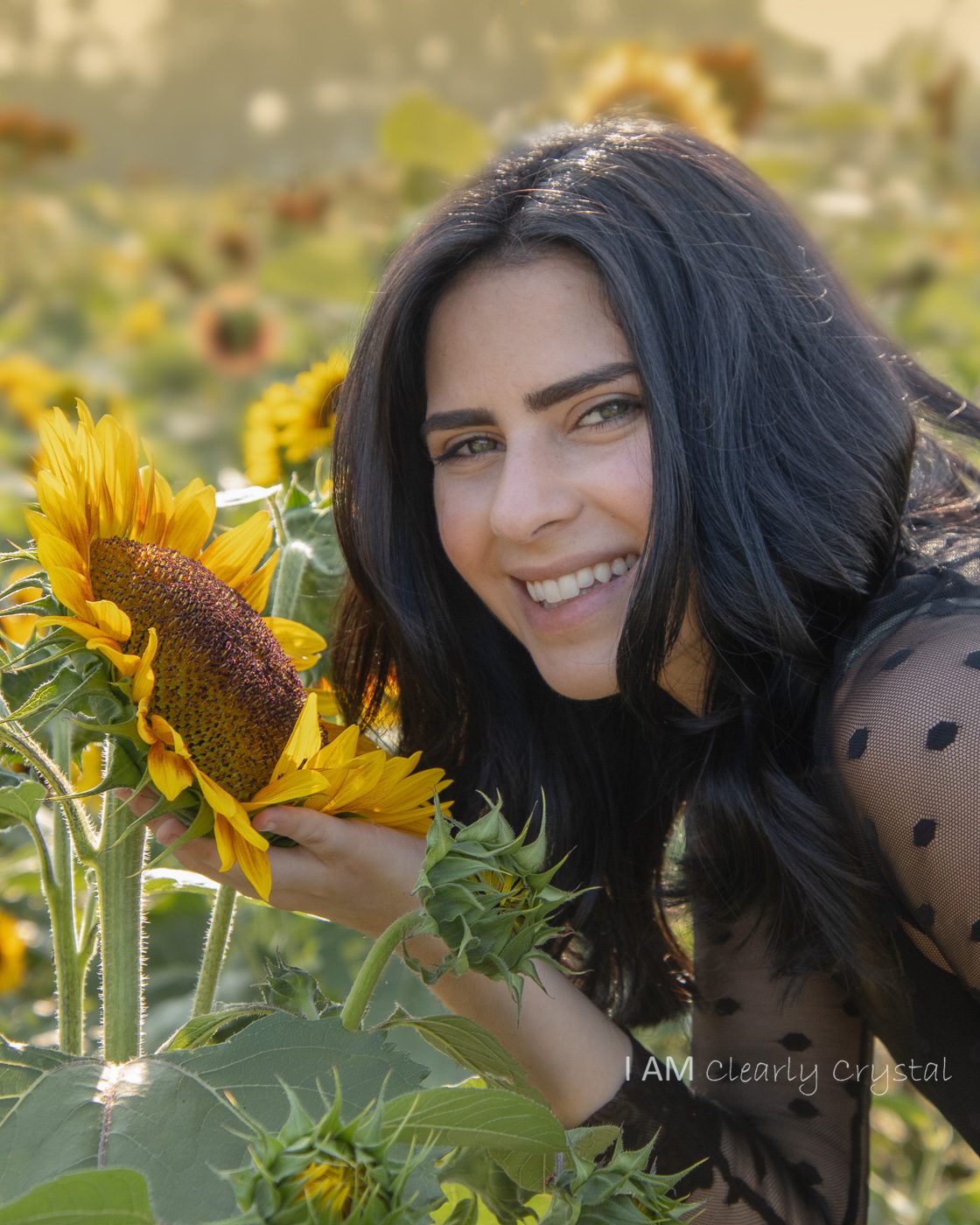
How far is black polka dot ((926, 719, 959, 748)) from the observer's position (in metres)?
0.92

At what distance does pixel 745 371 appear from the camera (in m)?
1.03

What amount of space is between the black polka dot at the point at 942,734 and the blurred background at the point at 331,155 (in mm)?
723

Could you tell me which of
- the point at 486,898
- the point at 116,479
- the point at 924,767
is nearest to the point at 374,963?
the point at 486,898

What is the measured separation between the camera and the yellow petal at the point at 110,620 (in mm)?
614

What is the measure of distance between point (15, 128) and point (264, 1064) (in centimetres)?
229

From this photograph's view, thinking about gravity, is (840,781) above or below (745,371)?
below

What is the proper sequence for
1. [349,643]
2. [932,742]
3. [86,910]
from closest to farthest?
[86,910]
[932,742]
[349,643]

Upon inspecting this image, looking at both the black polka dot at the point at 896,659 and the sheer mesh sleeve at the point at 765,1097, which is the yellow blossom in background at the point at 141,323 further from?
the black polka dot at the point at 896,659

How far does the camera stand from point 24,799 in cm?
65

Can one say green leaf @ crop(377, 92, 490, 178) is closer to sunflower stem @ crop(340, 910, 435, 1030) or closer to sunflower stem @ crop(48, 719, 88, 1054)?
sunflower stem @ crop(48, 719, 88, 1054)

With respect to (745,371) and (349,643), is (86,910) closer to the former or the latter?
(349,643)

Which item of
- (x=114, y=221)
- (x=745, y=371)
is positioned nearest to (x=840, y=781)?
(x=745, y=371)

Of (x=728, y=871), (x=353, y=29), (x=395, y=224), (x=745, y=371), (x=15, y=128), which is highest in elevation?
(x=353, y=29)

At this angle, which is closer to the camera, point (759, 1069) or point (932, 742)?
point (932, 742)
